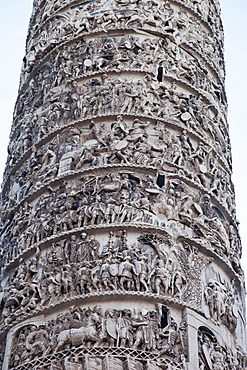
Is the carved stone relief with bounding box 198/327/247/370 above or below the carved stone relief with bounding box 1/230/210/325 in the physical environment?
below

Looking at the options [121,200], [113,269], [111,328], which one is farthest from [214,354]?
[121,200]

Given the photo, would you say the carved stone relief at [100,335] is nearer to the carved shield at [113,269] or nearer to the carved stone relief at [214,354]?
the carved stone relief at [214,354]

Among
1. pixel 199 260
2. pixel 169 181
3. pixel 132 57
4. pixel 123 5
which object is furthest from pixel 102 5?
pixel 199 260

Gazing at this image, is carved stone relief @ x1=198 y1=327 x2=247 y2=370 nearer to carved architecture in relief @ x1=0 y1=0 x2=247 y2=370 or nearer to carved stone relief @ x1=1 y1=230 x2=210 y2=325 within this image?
carved architecture in relief @ x1=0 y1=0 x2=247 y2=370

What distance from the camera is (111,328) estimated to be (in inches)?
289

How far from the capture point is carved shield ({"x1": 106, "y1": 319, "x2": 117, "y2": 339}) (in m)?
7.29

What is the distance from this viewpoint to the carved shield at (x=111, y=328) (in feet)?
23.9

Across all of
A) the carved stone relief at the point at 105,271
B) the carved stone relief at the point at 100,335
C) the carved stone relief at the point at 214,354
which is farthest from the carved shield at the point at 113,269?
the carved stone relief at the point at 214,354

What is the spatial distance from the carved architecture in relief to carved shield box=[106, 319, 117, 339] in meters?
0.01

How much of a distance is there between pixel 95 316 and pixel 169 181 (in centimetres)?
173

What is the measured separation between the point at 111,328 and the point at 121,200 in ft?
4.49

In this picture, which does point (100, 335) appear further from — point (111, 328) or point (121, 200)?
point (121, 200)

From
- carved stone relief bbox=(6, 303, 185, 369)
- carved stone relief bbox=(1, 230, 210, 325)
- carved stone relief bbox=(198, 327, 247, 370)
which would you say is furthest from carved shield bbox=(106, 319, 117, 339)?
carved stone relief bbox=(198, 327, 247, 370)

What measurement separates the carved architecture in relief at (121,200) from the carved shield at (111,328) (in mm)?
10
